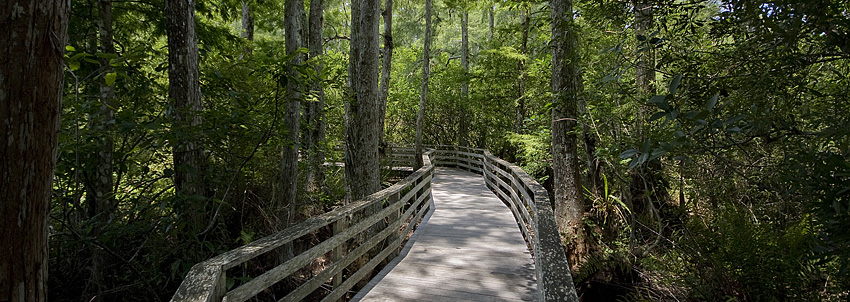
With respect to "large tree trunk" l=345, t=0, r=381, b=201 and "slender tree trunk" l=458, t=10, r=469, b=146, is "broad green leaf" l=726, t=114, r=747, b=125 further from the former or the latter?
"slender tree trunk" l=458, t=10, r=469, b=146

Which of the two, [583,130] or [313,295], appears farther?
[583,130]

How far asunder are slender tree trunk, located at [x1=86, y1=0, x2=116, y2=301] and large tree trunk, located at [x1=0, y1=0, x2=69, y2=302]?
2.20 metres

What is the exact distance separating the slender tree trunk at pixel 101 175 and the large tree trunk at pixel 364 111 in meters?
3.01

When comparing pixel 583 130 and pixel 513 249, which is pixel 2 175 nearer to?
pixel 513 249

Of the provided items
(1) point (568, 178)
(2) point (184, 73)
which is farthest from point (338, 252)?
(1) point (568, 178)

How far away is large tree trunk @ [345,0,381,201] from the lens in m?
6.56

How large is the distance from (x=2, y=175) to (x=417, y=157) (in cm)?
1544

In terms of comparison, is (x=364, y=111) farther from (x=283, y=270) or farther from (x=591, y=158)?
(x=591, y=158)

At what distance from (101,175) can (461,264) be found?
13.7 ft

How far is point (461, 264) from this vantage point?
5520mm

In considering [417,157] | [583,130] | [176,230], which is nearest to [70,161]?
[176,230]

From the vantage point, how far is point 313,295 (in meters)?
6.68

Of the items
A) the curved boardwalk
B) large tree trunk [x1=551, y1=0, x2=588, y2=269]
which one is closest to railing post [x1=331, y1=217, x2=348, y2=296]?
the curved boardwalk

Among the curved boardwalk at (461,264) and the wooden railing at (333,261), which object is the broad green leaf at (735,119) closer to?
the wooden railing at (333,261)
